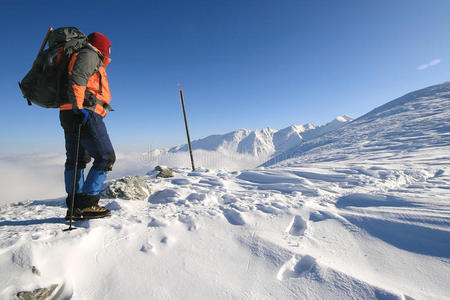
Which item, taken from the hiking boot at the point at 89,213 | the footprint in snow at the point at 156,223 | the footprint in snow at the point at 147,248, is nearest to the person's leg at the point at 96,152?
the hiking boot at the point at 89,213

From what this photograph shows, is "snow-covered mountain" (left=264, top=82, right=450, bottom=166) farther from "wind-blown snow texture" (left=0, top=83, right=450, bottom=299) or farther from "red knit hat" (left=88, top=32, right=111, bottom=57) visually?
"red knit hat" (left=88, top=32, right=111, bottom=57)

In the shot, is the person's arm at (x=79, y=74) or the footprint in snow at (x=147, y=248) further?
the person's arm at (x=79, y=74)

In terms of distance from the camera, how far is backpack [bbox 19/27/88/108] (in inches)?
83.2

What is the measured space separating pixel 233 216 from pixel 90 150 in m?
2.09

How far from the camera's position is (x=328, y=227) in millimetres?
2416

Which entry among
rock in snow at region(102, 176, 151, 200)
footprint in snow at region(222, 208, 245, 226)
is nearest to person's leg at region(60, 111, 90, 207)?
rock in snow at region(102, 176, 151, 200)

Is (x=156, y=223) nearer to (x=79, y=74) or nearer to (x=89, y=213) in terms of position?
(x=89, y=213)

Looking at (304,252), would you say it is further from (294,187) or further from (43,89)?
(43,89)

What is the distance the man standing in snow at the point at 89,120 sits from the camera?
2139 mm

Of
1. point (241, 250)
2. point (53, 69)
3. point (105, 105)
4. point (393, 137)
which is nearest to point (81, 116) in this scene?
point (105, 105)

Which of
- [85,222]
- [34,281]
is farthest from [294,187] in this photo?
[34,281]

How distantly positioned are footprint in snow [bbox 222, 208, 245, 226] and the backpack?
8.10ft

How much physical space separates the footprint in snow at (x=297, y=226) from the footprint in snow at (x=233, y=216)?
60 cm

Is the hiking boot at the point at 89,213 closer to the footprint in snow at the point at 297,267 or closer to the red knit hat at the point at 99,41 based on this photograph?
the red knit hat at the point at 99,41
